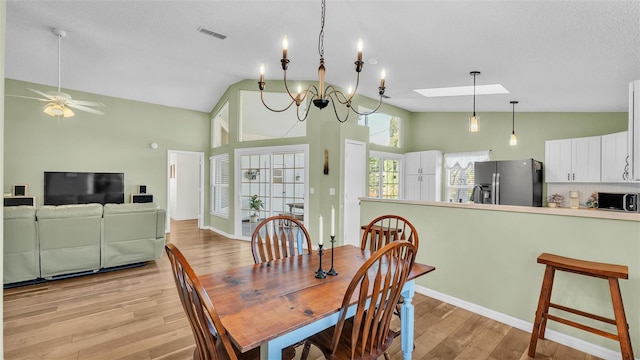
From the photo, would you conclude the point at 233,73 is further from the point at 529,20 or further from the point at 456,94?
the point at 529,20

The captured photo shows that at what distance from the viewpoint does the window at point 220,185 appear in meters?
6.79

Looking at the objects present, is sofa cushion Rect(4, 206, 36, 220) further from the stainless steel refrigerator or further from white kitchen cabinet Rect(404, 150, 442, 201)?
the stainless steel refrigerator

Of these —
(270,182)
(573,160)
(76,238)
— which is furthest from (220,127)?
(573,160)

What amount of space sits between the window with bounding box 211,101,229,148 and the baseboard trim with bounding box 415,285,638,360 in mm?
5341

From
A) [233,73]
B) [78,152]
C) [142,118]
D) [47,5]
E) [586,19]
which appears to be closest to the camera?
[586,19]

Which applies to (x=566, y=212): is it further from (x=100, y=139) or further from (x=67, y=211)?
(x=100, y=139)

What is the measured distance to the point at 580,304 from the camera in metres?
2.29

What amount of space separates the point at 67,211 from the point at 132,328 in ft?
6.52

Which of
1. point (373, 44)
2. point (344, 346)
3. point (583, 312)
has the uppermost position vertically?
point (373, 44)

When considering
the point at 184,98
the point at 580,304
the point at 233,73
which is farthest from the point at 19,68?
the point at 580,304

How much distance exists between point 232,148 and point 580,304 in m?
5.84

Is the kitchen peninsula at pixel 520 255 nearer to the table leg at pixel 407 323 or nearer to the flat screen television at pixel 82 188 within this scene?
the table leg at pixel 407 323

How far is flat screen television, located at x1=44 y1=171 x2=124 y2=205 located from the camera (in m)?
5.80

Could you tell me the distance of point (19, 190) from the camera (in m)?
5.46
